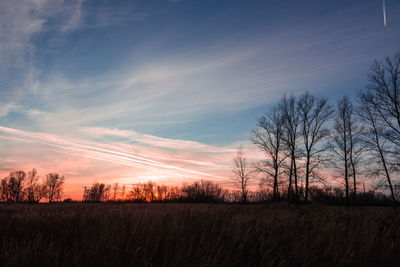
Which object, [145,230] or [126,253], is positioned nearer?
[126,253]

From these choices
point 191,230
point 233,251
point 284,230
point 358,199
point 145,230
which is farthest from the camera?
point 358,199

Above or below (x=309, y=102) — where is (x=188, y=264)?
below

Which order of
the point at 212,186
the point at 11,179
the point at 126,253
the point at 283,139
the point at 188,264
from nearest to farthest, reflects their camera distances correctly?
1. the point at 188,264
2. the point at 126,253
3. the point at 283,139
4. the point at 212,186
5. the point at 11,179

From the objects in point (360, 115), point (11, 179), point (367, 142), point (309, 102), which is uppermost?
point (309, 102)

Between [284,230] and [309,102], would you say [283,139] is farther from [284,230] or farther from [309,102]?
[284,230]

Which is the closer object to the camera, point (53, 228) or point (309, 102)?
point (53, 228)

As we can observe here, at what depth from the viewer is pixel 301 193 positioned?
2916cm

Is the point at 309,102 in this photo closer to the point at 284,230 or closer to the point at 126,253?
the point at 284,230

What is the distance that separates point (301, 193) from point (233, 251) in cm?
2981

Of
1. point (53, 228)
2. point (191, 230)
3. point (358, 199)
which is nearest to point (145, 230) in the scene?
point (191, 230)

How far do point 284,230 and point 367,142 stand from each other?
26.7 meters

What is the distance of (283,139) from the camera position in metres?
29.0

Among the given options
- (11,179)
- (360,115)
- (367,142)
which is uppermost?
(360,115)

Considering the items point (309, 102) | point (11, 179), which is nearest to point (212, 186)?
point (309, 102)
